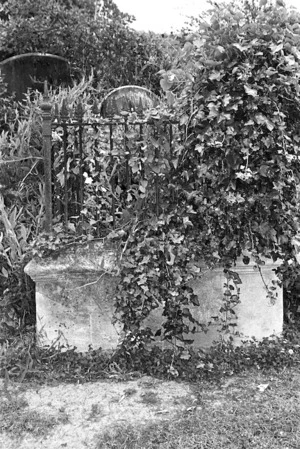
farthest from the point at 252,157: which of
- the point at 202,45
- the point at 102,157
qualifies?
the point at 102,157

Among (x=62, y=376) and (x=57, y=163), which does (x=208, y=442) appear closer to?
(x=62, y=376)

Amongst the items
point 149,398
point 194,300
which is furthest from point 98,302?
point 149,398

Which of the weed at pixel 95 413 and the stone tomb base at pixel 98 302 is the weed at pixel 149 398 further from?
the stone tomb base at pixel 98 302

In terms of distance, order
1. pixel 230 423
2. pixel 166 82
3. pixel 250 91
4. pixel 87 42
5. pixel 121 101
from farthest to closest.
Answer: pixel 87 42, pixel 121 101, pixel 166 82, pixel 250 91, pixel 230 423

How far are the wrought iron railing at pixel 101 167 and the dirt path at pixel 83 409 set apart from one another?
114cm

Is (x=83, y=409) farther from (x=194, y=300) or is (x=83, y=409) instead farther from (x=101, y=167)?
(x=101, y=167)

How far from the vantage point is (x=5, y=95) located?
5.80 m

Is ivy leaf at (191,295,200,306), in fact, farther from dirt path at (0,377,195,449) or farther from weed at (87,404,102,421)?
weed at (87,404,102,421)

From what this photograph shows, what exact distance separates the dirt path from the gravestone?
3.97m

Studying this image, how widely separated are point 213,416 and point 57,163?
2305 mm

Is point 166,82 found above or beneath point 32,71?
beneath

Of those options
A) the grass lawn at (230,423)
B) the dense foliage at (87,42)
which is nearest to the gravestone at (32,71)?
the dense foliage at (87,42)

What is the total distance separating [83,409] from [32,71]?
4.55m

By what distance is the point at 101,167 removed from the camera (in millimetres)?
3666
